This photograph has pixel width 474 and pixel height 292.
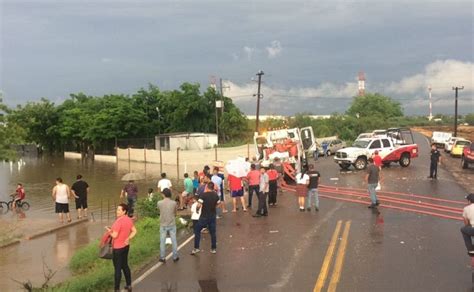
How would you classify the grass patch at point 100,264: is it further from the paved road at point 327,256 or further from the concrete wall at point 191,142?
the concrete wall at point 191,142

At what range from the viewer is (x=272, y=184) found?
59.5ft

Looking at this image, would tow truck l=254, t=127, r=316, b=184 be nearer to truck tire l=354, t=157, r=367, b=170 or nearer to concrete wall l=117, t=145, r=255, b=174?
truck tire l=354, t=157, r=367, b=170

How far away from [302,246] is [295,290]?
3.28 meters

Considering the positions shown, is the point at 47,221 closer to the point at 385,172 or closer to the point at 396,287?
the point at 396,287

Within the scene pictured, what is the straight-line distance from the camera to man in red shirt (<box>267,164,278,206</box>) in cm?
1758

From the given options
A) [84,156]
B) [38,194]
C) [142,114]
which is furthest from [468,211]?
[84,156]

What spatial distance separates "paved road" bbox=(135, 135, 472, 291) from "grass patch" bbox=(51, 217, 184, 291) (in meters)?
0.67

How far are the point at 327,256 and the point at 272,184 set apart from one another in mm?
7437

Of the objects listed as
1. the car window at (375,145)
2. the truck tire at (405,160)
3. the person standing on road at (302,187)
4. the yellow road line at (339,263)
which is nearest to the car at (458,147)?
the truck tire at (405,160)

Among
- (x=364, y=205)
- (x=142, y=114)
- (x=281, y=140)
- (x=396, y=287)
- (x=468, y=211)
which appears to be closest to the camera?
(x=396, y=287)

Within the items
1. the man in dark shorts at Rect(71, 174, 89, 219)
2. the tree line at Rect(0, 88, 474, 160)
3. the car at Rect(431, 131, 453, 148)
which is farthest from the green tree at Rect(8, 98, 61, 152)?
the man in dark shorts at Rect(71, 174, 89, 219)

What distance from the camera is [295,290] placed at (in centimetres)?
861

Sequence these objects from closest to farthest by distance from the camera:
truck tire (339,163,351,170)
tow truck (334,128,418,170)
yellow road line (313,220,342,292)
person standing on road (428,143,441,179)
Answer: yellow road line (313,220,342,292) < person standing on road (428,143,441,179) < tow truck (334,128,418,170) < truck tire (339,163,351,170)

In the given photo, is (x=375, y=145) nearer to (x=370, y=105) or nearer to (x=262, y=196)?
(x=262, y=196)
